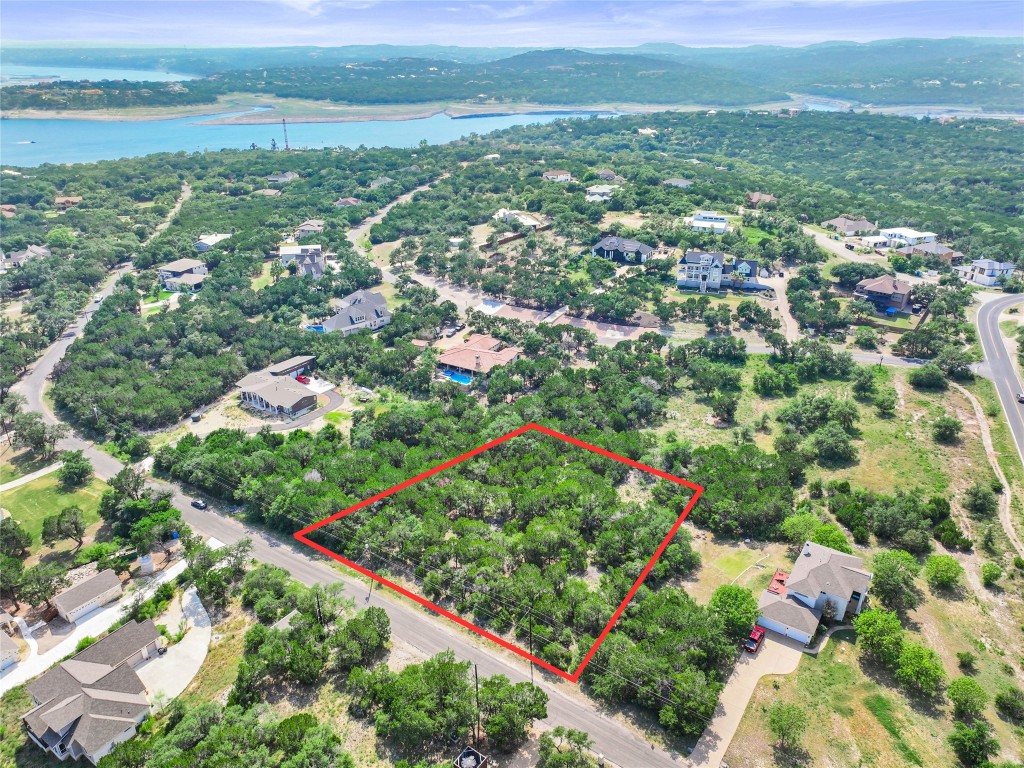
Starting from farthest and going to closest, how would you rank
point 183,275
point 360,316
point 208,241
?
point 208,241
point 183,275
point 360,316

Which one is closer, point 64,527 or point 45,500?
point 64,527

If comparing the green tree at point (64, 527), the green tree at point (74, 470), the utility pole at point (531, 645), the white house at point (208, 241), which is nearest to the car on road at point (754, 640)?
the utility pole at point (531, 645)

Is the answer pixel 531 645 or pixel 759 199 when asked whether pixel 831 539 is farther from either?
pixel 759 199

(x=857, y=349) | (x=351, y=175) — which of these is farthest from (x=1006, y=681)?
(x=351, y=175)

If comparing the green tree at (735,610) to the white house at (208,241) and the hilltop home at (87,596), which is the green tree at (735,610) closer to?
the hilltop home at (87,596)

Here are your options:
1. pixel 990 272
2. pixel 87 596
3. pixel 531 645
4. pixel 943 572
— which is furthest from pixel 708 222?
pixel 87 596

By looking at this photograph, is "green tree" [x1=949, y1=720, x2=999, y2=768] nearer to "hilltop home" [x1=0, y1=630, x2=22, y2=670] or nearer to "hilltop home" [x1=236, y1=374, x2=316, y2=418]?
"hilltop home" [x1=0, y1=630, x2=22, y2=670]
